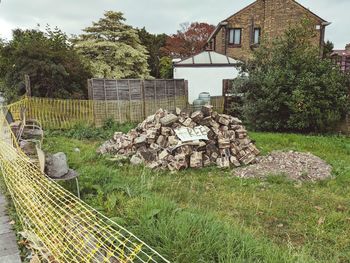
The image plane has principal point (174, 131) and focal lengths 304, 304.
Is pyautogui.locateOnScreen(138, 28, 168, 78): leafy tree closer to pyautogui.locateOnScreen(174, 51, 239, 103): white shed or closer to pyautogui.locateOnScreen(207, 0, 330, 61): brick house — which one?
pyautogui.locateOnScreen(207, 0, 330, 61): brick house

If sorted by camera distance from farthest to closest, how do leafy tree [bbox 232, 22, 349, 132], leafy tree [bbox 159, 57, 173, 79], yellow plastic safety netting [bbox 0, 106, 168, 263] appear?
leafy tree [bbox 159, 57, 173, 79]
leafy tree [bbox 232, 22, 349, 132]
yellow plastic safety netting [bbox 0, 106, 168, 263]

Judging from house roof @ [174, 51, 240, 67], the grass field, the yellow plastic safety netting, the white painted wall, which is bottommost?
the grass field

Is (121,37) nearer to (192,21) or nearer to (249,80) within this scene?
(192,21)

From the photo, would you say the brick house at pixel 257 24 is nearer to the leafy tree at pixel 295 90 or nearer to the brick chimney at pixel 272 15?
the brick chimney at pixel 272 15

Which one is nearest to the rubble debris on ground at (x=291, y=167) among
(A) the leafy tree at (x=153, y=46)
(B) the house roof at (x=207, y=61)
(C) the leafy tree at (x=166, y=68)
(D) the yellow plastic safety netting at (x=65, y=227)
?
(D) the yellow plastic safety netting at (x=65, y=227)

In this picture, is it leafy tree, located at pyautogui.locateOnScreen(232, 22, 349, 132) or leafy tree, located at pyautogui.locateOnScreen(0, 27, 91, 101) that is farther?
leafy tree, located at pyautogui.locateOnScreen(0, 27, 91, 101)

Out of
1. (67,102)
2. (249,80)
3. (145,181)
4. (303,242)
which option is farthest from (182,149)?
(67,102)

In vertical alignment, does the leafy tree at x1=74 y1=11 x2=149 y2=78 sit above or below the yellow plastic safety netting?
above

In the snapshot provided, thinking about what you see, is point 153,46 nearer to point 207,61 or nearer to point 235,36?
point 235,36

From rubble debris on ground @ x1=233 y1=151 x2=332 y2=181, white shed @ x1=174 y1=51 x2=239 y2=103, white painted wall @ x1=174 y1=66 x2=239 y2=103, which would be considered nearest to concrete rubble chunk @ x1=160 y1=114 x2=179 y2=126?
rubble debris on ground @ x1=233 y1=151 x2=332 y2=181

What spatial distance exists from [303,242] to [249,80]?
24.7ft

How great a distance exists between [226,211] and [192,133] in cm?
288

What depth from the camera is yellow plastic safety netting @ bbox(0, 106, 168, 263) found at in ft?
6.75

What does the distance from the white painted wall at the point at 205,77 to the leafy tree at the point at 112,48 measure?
20.3 feet
